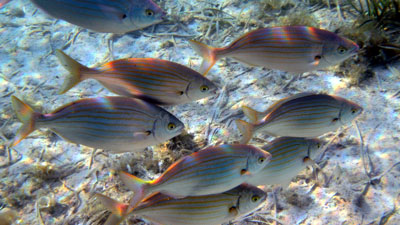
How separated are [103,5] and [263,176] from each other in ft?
7.15

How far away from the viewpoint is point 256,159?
205cm

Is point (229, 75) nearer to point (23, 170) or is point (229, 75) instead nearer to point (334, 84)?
point (334, 84)

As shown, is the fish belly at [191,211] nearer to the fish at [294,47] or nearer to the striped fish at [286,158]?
the striped fish at [286,158]

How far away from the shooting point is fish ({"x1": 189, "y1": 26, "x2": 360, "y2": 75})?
2.50 metres

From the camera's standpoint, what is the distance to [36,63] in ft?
18.4

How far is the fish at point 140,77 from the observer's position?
217 cm

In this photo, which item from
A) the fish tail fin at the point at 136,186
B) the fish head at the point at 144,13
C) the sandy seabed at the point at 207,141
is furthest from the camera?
the sandy seabed at the point at 207,141

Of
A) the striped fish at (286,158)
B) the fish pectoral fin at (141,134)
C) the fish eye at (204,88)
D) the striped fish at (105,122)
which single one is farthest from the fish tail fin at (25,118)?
the striped fish at (286,158)

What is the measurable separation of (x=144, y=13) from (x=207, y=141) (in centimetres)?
191

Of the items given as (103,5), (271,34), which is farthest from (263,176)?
(103,5)

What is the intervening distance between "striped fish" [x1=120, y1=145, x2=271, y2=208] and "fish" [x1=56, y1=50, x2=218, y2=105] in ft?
2.15

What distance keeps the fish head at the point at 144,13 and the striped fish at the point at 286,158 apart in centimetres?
167

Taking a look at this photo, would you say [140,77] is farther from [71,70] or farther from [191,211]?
[191,211]

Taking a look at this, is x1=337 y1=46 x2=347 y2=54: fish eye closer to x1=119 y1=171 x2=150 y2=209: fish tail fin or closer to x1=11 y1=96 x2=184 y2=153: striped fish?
x1=11 y1=96 x2=184 y2=153: striped fish
